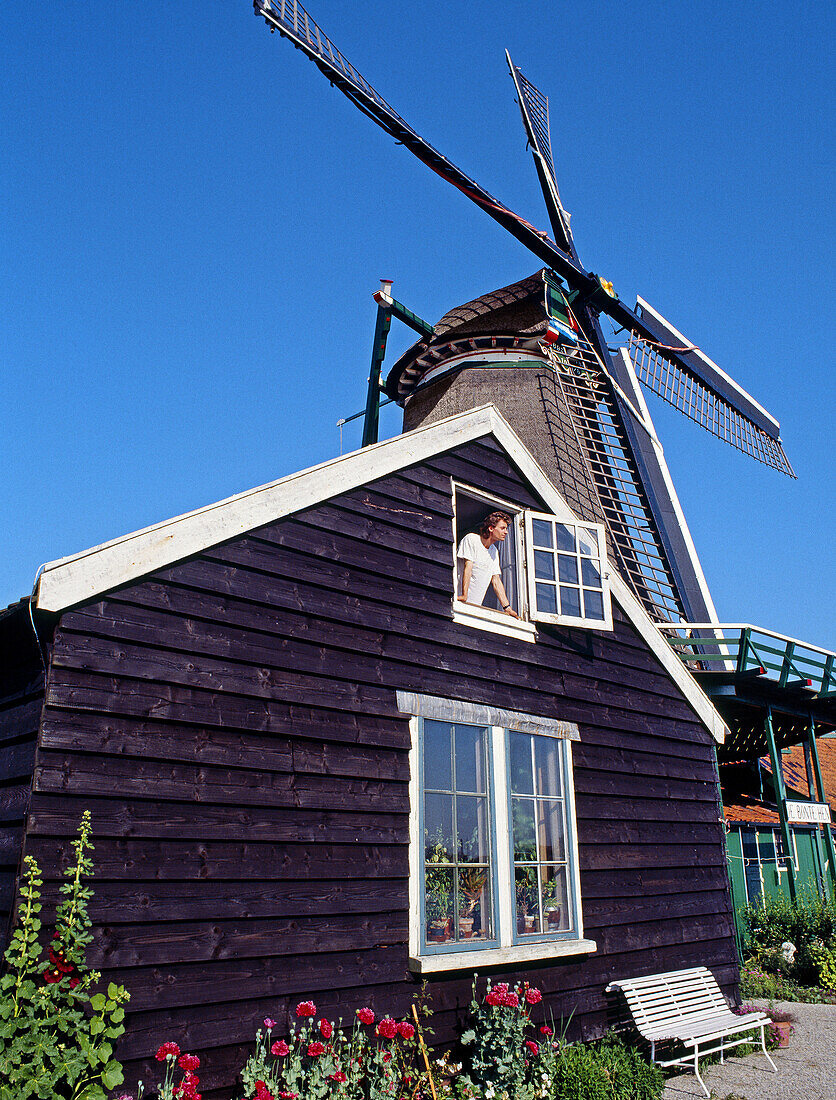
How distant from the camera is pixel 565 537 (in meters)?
7.41

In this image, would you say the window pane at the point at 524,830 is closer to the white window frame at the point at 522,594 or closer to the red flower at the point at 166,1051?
the white window frame at the point at 522,594

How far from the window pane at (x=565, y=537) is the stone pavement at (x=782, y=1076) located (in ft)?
13.7

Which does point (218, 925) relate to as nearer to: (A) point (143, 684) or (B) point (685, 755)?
(A) point (143, 684)

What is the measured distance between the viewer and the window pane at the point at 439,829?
5.79 metres

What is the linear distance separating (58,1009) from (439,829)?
8.99 feet

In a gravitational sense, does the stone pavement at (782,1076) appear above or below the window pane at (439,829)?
below

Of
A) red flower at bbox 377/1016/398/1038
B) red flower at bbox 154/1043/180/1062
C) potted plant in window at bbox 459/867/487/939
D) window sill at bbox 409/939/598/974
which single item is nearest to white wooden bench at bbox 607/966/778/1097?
window sill at bbox 409/939/598/974

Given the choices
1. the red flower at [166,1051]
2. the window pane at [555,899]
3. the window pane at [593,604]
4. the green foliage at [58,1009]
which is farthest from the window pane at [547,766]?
the green foliage at [58,1009]

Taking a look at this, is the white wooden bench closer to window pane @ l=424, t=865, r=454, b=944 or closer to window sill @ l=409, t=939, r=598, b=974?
window sill @ l=409, t=939, r=598, b=974

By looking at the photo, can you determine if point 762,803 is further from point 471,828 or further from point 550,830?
point 471,828

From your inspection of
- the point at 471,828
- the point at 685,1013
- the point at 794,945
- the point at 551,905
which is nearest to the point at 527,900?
the point at 551,905

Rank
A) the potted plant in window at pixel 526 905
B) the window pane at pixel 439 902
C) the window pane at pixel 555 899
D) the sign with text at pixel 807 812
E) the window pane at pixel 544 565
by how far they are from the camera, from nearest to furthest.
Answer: the window pane at pixel 439 902
the potted plant in window at pixel 526 905
the window pane at pixel 555 899
the window pane at pixel 544 565
the sign with text at pixel 807 812

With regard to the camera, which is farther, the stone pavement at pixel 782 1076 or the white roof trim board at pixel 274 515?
the stone pavement at pixel 782 1076

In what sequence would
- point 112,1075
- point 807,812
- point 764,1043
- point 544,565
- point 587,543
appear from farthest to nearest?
point 807,812 < point 587,543 < point 544,565 < point 764,1043 < point 112,1075
